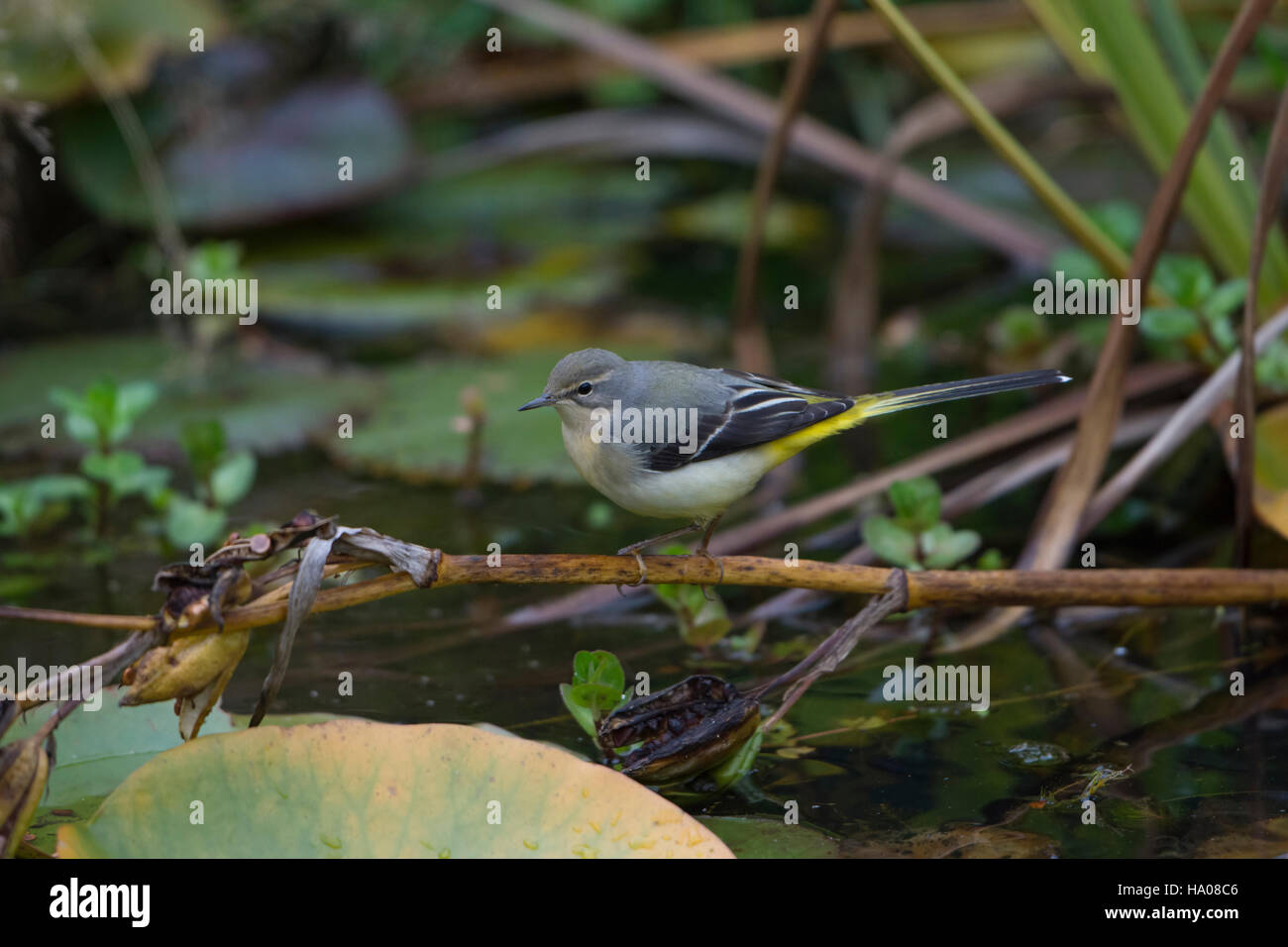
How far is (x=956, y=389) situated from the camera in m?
3.63

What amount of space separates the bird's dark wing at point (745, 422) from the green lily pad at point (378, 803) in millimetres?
1113

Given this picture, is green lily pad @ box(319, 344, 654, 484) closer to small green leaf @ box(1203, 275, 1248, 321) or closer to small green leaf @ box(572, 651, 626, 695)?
small green leaf @ box(572, 651, 626, 695)

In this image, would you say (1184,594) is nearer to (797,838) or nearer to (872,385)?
(797,838)

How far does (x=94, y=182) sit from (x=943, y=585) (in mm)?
6383

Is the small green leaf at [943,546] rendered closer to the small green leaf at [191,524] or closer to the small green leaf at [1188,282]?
the small green leaf at [1188,282]

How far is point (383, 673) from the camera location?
388 cm

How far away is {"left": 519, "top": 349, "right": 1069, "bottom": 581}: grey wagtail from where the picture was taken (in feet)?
11.5

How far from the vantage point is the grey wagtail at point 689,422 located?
3.51m

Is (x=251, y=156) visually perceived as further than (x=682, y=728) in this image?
Yes

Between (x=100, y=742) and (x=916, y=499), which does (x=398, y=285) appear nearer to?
(x=916, y=499)

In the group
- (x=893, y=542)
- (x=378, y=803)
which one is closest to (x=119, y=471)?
(x=378, y=803)

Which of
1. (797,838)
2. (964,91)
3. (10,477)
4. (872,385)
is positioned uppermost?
(964,91)

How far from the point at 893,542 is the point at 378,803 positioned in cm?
180
